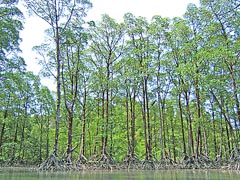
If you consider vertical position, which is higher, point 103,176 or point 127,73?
point 127,73

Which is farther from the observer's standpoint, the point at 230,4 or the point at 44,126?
the point at 44,126

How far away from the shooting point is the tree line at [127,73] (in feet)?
50.2

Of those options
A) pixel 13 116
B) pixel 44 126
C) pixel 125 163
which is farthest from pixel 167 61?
pixel 44 126

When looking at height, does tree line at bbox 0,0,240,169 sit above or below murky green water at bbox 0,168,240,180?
above

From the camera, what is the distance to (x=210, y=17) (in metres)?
17.9

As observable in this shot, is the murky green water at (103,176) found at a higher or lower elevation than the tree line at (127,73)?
lower

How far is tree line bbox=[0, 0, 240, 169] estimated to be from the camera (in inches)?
602

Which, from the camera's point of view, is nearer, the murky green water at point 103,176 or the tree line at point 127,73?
the murky green water at point 103,176

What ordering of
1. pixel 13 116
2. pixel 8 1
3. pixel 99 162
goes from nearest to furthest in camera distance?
pixel 8 1 < pixel 99 162 < pixel 13 116

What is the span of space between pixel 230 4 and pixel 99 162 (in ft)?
44.7

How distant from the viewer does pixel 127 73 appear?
22.6m

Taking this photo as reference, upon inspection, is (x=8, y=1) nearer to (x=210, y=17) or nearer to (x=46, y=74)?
(x=46, y=74)

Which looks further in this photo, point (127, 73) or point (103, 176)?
point (127, 73)

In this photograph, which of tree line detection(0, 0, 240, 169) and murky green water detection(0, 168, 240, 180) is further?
tree line detection(0, 0, 240, 169)
